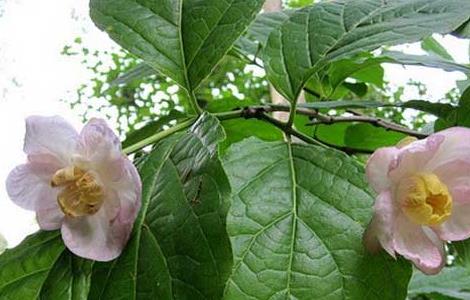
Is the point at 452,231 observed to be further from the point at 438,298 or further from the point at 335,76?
the point at 438,298

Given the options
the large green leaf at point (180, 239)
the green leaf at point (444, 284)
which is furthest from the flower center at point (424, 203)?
the green leaf at point (444, 284)

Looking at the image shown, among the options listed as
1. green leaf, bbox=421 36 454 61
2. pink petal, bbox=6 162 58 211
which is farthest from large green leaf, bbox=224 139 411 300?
green leaf, bbox=421 36 454 61

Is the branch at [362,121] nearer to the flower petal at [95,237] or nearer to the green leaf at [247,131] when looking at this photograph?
the green leaf at [247,131]

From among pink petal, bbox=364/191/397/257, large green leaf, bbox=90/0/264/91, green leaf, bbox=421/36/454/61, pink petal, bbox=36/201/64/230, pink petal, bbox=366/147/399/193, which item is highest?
large green leaf, bbox=90/0/264/91

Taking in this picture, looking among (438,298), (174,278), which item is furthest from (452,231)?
(438,298)

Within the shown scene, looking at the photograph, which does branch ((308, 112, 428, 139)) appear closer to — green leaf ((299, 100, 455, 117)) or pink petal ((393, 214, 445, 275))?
green leaf ((299, 100, 455, 117))

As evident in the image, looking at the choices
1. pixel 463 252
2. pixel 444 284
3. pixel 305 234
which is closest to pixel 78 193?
pixel 305 234
